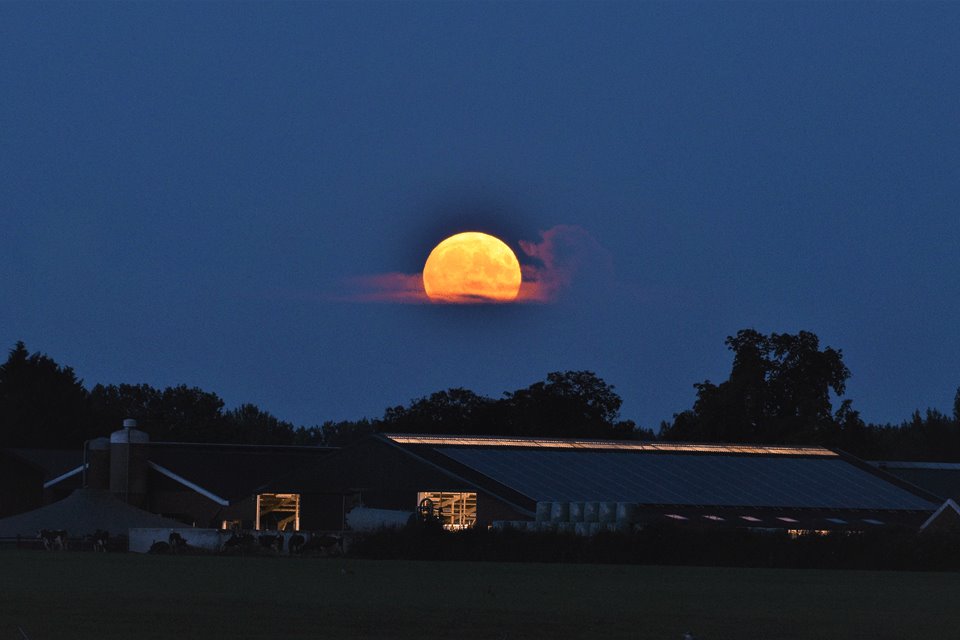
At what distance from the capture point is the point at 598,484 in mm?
92438

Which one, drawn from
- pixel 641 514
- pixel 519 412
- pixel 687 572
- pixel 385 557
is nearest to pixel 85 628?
pixel 687 572

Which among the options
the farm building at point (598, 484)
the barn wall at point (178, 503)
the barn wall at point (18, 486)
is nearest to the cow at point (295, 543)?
the farm building at point (598, 484)

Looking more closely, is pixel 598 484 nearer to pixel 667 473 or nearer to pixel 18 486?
pixel 667 473

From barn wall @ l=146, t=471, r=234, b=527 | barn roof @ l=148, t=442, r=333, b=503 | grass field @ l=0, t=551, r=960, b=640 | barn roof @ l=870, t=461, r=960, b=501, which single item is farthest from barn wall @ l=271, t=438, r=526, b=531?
barn roof @ l=870, t=461, r=960, b=501

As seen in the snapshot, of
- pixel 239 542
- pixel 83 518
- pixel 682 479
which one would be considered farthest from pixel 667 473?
pixel 83 518

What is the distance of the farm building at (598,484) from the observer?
88375 mm

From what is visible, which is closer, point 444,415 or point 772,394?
point 772,394

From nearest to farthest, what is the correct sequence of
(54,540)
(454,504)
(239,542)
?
(239,542) < (54,540) < (454,504)

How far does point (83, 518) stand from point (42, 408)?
75.6 meters

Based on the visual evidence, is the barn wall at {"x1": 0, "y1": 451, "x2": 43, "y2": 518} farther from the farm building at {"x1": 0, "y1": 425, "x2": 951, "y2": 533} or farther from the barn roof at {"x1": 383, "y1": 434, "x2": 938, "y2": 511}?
the barn roof at {"x1": 383, "y1": 434, "x2": 938, "y2": 511}

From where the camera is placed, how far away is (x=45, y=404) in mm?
164375

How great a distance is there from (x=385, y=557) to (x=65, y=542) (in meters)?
22.8

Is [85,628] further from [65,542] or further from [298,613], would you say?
[65,542]

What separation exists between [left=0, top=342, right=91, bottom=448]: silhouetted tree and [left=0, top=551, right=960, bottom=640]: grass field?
11022cm
